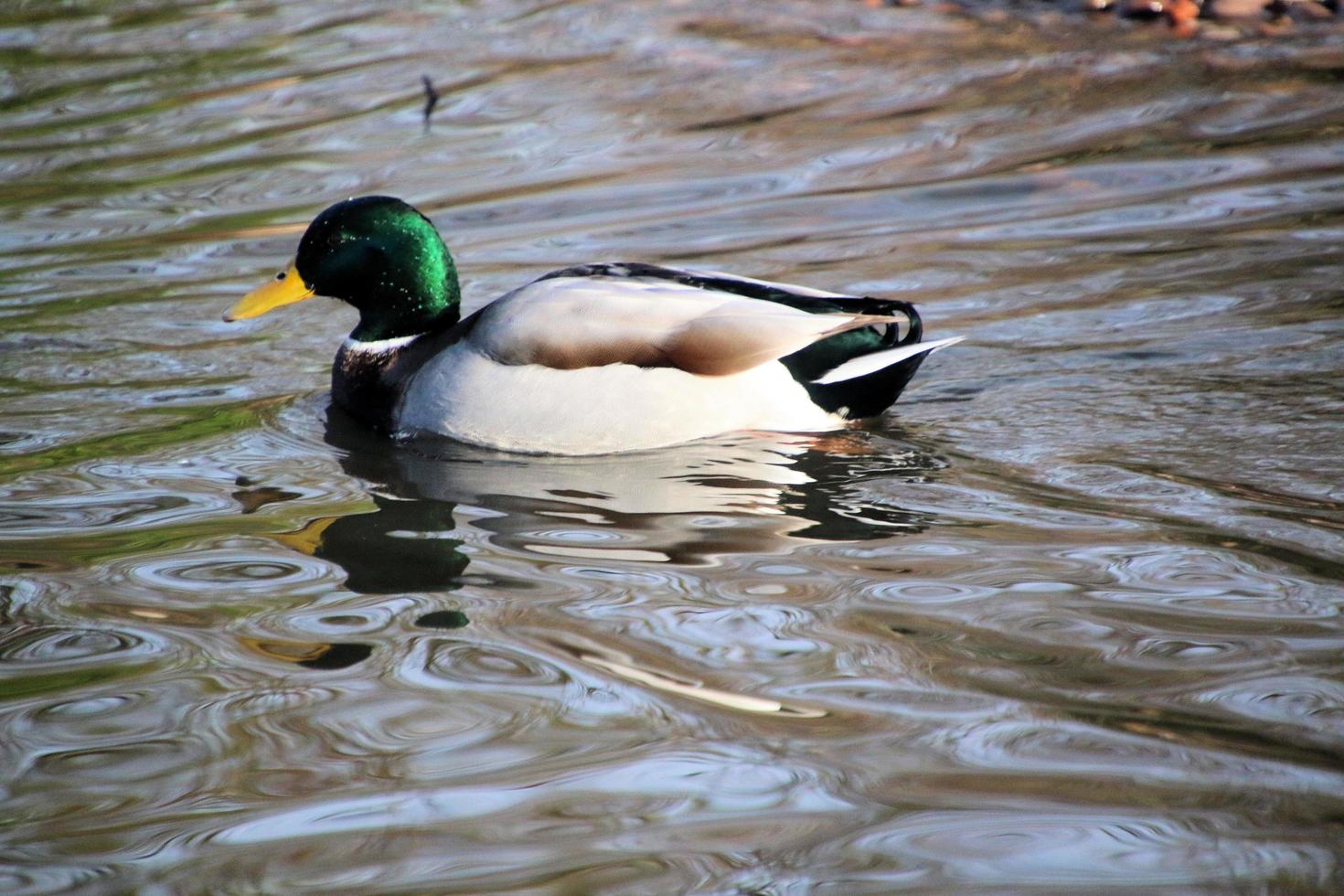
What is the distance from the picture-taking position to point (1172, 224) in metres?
6.97

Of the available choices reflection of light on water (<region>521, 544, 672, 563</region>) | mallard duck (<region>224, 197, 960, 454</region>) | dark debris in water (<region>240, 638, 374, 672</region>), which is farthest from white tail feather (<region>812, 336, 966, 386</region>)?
dark debris in water (<region>240, 638, 374, 672</region>)

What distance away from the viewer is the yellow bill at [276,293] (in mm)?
5605

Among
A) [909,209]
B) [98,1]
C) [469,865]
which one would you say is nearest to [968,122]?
[909,209]

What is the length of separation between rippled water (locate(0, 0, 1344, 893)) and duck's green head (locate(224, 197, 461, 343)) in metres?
0.40

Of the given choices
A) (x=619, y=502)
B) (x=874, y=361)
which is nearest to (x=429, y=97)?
(x=874, y=361)

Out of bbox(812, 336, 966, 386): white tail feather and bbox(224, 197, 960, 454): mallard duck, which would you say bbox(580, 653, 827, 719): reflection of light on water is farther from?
bbox(812, 336, 966, 386): white tail feather

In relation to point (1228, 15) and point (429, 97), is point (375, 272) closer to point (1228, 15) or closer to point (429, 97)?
point (429, 97)

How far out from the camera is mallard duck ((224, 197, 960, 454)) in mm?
4965

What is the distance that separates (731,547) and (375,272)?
201cm

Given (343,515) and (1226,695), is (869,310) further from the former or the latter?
(1226,695)

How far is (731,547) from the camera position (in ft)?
13.8

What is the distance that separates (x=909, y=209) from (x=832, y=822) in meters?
5.10

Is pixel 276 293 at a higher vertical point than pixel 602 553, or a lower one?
higher

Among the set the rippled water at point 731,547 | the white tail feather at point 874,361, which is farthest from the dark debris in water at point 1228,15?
the white tail feather at point 874,361
